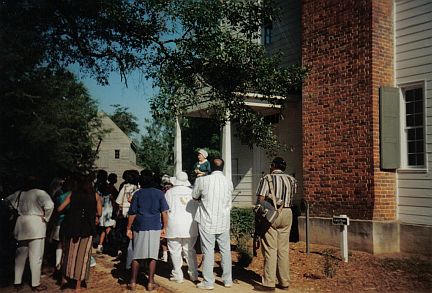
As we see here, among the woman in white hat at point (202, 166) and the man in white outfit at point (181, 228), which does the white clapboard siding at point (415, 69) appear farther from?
the man in white outfit at point (181, 228)

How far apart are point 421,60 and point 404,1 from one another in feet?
4.92

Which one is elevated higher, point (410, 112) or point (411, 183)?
point (410, 112)

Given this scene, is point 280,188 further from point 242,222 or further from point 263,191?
point 242,222

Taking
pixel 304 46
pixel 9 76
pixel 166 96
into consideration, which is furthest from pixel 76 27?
pixel 304 46

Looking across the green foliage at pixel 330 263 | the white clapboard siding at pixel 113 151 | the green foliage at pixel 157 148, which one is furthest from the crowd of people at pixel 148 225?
the white clapboard siding at pixel 113 151

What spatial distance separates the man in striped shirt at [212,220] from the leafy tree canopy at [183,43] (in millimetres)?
2162

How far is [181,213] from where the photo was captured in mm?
7734

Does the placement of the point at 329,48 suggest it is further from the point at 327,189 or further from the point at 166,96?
the point at 166,96

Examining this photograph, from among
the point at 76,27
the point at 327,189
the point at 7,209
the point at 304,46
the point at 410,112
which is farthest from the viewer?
the point at 304,46

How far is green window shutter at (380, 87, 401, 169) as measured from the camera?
978cm

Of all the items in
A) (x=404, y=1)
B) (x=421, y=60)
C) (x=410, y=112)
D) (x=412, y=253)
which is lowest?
(x=412, y=253)

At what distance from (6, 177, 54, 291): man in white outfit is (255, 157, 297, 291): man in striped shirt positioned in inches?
139

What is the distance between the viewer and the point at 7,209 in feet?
24.1

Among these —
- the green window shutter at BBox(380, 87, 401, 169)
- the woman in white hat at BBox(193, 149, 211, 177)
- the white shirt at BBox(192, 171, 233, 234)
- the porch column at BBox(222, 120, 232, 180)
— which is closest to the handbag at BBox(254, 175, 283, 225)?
the white shirt at BBox(192, 171, 233, 234)
